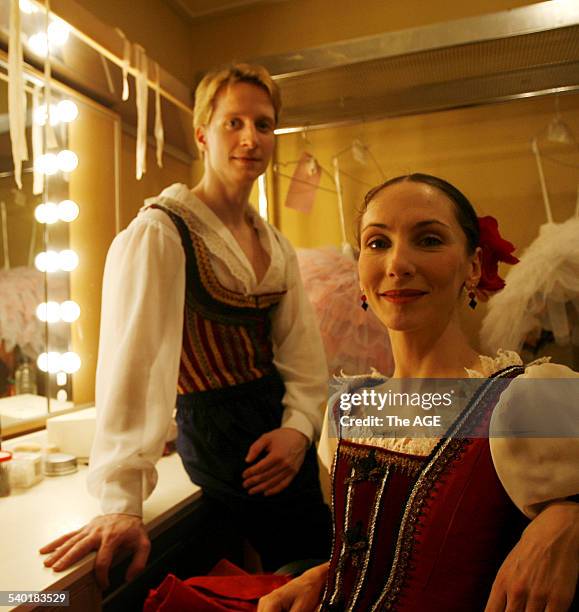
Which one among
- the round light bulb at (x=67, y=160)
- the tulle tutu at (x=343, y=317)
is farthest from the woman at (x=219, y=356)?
the round light bulb at (x=67, y=160)

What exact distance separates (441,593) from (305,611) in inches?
5.5

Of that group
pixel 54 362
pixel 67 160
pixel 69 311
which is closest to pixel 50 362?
pixel 54 362

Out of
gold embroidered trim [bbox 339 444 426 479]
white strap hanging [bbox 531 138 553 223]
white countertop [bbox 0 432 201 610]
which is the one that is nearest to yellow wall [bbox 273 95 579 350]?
white strap hanging [bbox 531 138 553 223]

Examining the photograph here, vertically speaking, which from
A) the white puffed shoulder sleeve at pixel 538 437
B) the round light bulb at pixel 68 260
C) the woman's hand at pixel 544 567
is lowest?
the woman's hand at pixel 544 567

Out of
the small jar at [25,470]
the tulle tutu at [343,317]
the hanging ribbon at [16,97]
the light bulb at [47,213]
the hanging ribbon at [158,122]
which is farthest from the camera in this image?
the light bulb at [47,213]

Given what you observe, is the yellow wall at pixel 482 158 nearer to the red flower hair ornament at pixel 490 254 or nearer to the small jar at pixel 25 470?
the red flower hair ornament at pixel 490 254

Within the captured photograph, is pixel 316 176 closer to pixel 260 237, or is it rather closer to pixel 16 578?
pixel 260 237

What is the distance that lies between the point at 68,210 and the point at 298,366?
61cm

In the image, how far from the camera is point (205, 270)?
2.30 ft

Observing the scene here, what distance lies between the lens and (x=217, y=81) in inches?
27.8

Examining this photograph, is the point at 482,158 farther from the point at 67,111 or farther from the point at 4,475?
the point at 67,111

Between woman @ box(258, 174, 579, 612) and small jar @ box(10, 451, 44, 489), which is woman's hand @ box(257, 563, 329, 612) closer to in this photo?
woman @ box(258, 174, 579, 612)

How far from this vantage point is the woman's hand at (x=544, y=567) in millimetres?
293

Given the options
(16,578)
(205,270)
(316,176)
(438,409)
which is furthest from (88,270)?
(438,409)
